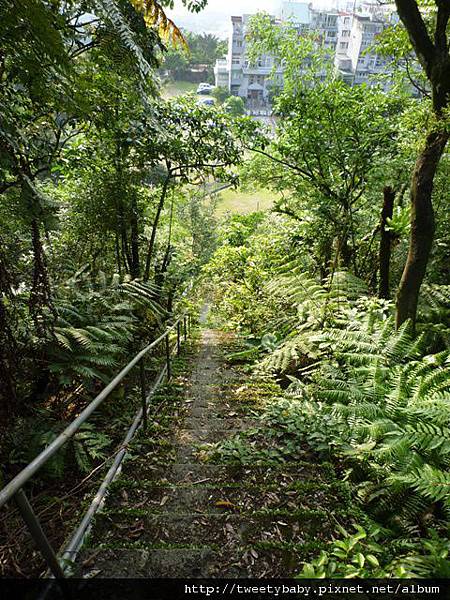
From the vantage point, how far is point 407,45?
3.32 metres

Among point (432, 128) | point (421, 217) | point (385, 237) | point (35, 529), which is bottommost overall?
point (35, 529)

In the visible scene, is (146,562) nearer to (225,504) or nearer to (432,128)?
(225,504)

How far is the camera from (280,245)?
701 centimetres

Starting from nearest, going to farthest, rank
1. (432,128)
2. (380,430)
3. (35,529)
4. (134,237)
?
(35,529) → (380,430) → (432,128) → (134,237)

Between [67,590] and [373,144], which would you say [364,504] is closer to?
[67,590]

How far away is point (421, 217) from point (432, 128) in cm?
62

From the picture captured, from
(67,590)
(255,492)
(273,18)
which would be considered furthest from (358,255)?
(67,590)

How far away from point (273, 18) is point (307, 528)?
6088mm

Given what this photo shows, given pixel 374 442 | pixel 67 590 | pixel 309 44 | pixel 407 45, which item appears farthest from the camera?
pixel 309 44

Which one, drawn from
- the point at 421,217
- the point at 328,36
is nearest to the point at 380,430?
the point at 421,217

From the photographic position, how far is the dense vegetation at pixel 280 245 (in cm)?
193

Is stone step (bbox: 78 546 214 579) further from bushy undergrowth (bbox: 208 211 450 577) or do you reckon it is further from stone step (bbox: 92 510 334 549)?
bushy undergrowth (bbox: 208 211 450 577)

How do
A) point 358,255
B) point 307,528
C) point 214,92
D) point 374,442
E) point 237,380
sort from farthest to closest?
point 214,92 → point 358,255 → point 237,380 → point 374,442 → point 307,528

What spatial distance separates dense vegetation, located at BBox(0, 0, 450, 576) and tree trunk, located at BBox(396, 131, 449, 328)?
0.01 m
